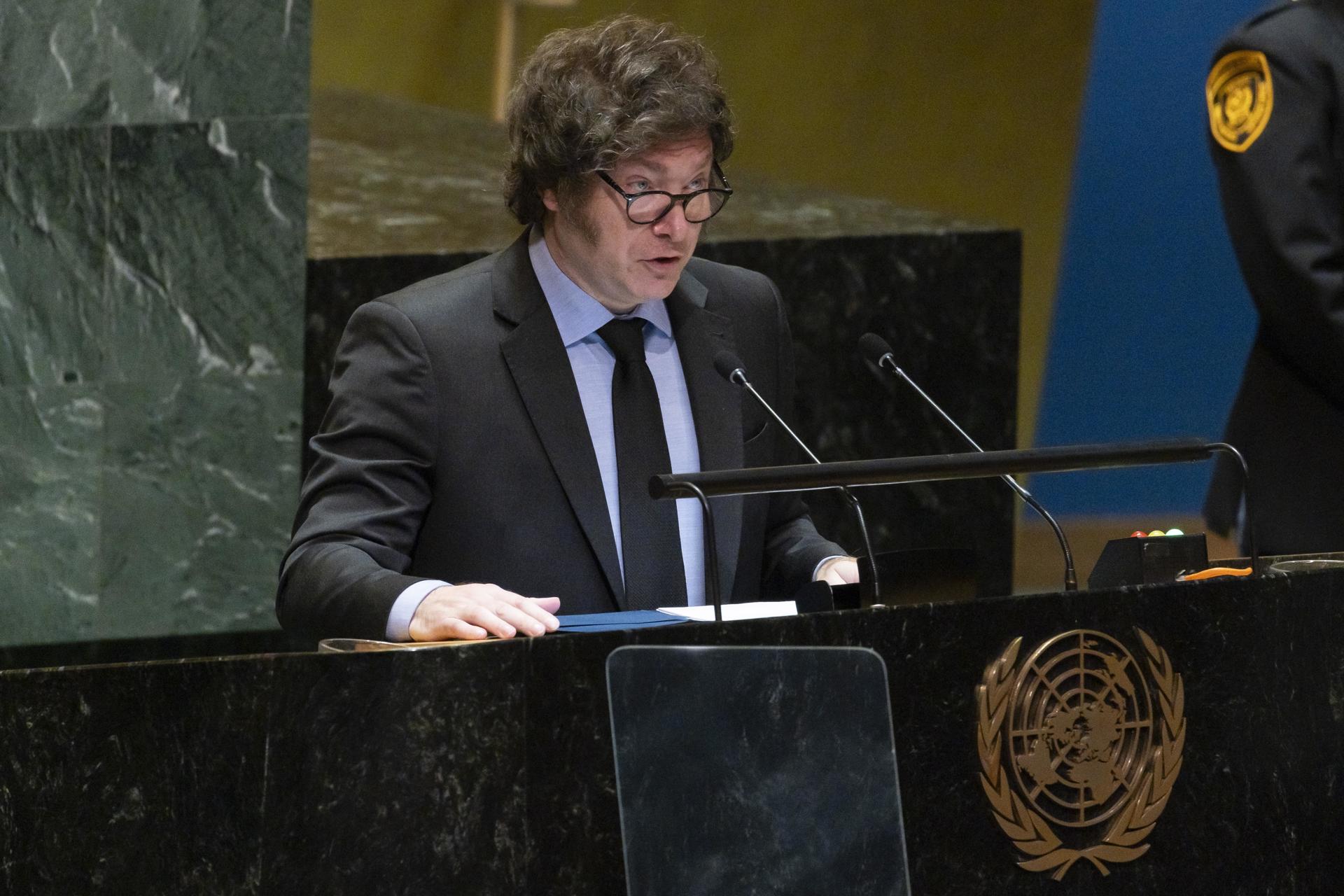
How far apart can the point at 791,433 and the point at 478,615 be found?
0.47 m

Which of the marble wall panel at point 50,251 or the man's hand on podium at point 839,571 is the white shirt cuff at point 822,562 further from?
the marble wall panel at point 50,251

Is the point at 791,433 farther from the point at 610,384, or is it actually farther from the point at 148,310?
the point at 148,310

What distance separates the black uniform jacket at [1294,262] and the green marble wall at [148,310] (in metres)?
1.85

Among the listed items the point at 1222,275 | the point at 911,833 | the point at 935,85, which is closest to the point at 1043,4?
the point at 935,85

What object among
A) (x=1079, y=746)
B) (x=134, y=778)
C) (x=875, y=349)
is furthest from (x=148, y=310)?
(x=1079, y=746)

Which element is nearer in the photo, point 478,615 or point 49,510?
point 478,615

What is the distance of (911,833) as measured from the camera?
208 centimetres

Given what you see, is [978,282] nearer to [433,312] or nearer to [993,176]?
[433,312]

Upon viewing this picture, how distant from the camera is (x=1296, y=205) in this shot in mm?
3625

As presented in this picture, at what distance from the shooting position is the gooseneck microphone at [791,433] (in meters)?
2.21

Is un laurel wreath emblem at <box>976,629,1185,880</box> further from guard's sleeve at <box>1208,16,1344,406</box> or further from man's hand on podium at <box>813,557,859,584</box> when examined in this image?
guard's sleeve at <box>1208,16,1344,406</box>

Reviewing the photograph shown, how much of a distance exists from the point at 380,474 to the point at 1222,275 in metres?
5.49

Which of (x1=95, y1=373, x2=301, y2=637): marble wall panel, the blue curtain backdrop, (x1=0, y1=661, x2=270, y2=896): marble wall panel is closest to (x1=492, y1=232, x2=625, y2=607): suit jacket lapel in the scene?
(x1=0, y1=661, x2=270, y2=896): marble wall panel

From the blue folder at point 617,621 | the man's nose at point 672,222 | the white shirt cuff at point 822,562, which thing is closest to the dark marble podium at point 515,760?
the blue folder at point 617,621
